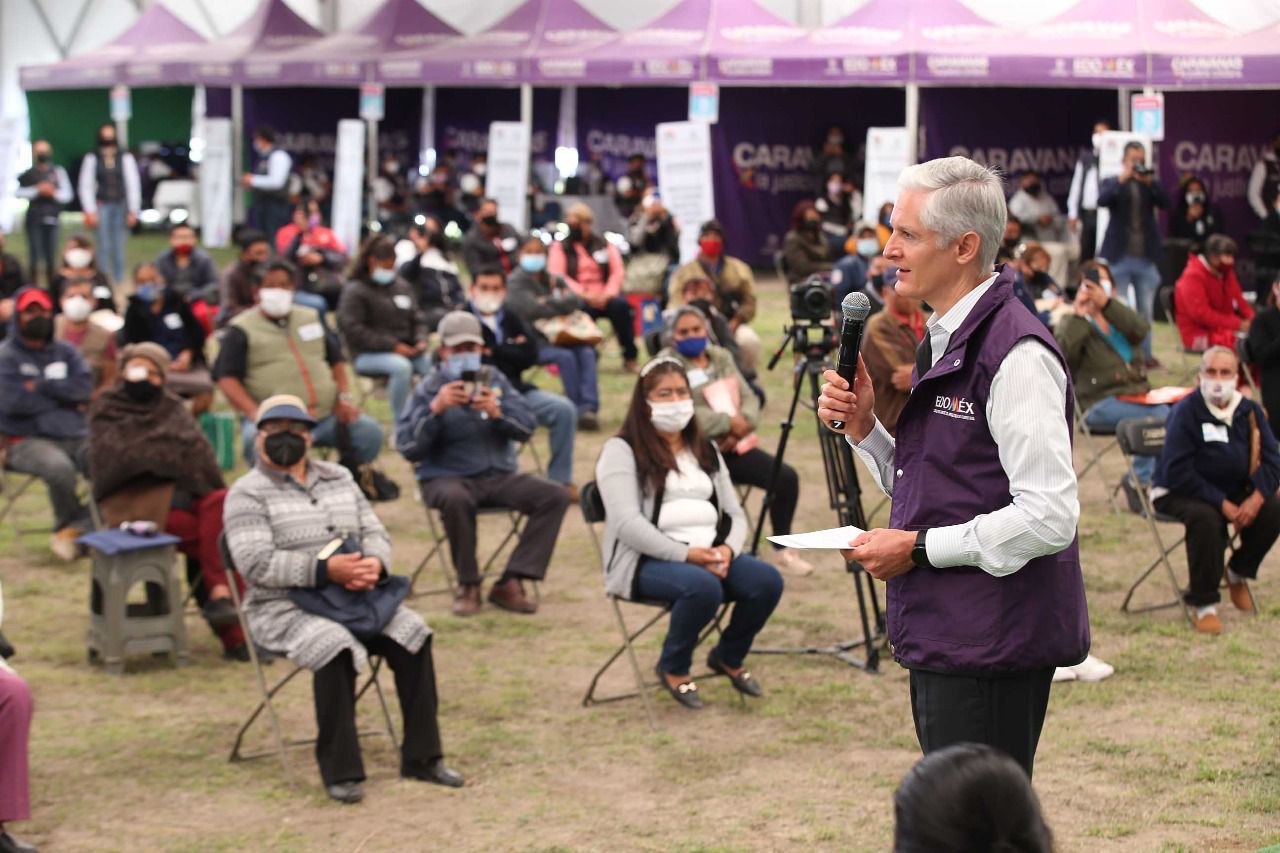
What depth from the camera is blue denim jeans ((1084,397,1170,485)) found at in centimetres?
955

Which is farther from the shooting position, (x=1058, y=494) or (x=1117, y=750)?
(x=1117, y=750)

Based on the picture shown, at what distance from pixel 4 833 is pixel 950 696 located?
3.41 meters

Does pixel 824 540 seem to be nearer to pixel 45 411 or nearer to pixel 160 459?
pixel 160 459

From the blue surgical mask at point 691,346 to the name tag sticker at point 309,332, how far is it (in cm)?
225

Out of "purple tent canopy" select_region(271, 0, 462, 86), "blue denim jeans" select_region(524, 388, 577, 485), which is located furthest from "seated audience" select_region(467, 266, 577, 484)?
"purple tent canopy" select_region(271, 0, 462, 86)

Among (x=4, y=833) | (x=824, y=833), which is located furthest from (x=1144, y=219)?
(x=4, y=833)

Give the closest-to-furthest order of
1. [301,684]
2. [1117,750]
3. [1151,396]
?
[1117,750], [301,684], [1151,396]

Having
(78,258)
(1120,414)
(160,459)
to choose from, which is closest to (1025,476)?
(160,459)

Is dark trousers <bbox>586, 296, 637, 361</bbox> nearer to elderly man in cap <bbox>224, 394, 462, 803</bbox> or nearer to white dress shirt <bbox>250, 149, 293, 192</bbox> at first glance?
elderly man in cap <bbox>224, 394, 462, 803</bbox>

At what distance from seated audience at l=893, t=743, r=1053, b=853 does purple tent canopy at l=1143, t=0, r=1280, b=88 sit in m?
14.6

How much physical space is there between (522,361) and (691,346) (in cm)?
185

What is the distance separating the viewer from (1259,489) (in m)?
7.68

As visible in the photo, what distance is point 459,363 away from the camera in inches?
338

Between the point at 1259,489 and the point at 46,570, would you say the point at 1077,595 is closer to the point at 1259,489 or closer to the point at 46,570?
the point at 1259,489
